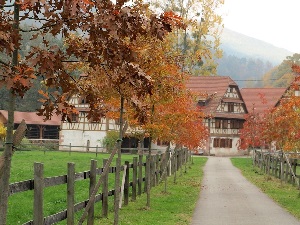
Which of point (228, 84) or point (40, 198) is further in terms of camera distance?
point (228, 84)

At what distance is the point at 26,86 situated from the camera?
5.36m

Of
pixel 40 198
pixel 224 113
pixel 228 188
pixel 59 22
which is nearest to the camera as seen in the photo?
pixel 59 22

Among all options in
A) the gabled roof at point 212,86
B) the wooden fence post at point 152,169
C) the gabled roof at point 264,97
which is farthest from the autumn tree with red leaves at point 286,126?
the gabled roof at point 264,97

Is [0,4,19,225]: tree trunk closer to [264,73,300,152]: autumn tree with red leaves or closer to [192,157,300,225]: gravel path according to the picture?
[192,157,300,225]: gravel path

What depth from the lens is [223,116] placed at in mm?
71000

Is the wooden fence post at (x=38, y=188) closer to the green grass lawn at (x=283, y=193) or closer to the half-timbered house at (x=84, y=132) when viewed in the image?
the green grass lawn at (x=283, y=193)

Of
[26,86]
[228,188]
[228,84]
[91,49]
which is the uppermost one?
[228,84]

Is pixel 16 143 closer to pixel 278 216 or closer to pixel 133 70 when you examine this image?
pixel 133 70

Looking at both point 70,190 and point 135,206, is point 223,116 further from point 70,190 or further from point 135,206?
point 70,190

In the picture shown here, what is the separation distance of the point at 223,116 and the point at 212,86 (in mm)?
5112

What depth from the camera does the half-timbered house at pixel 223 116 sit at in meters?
71.1

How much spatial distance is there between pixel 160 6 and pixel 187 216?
42.2 metres

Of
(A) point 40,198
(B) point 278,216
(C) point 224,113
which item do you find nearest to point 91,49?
(A) point 40,198

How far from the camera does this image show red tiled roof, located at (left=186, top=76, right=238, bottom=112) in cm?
7100
